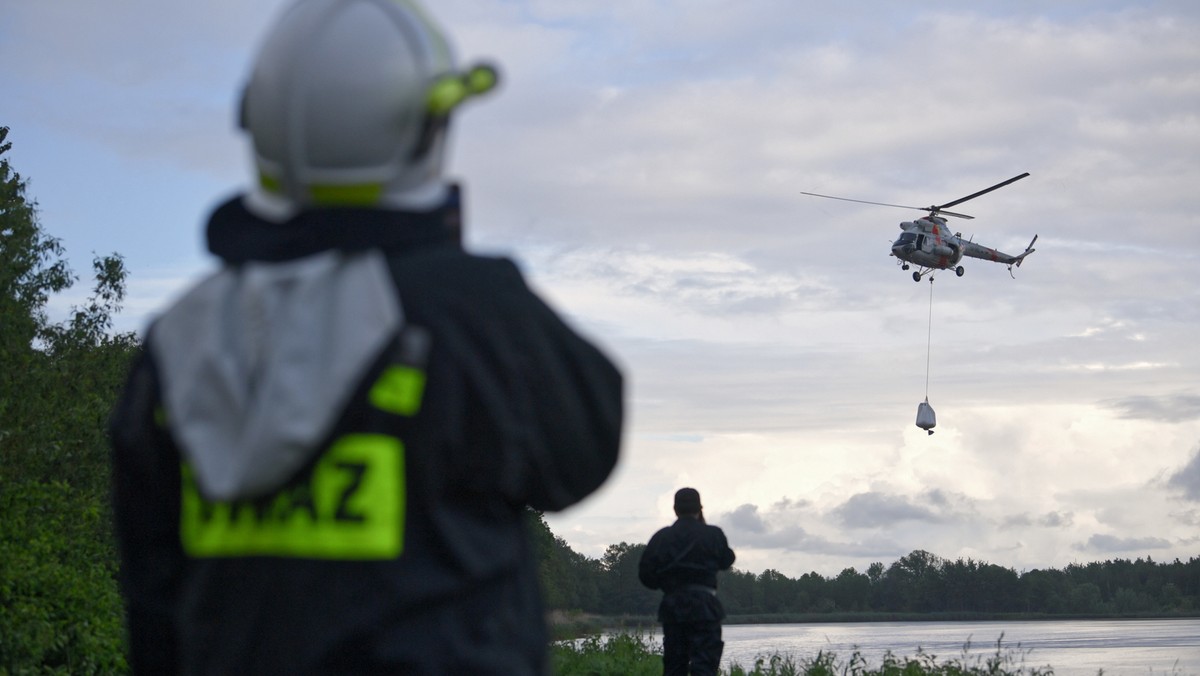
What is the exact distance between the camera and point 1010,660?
40.4 feet

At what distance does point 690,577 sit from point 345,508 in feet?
32.2

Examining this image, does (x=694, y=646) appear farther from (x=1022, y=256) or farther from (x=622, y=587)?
(x=1022, y=256)

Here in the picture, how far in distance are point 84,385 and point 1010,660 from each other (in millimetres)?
→ 26848

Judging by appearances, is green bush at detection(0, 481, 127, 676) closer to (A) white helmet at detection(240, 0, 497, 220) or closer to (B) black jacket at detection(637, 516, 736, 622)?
(B) black jacket at detection(637, 516, 736, 622)

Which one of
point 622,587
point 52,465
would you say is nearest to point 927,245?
point 622,587

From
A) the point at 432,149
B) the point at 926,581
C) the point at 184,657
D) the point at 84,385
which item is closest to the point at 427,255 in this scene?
the point at 432,149

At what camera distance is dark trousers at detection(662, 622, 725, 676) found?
37.1 ft

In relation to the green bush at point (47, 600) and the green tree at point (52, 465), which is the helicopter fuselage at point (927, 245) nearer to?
the green tree at point (52, 465)

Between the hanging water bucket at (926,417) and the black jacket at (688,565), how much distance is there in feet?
63.9

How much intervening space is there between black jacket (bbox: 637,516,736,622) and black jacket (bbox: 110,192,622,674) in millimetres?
9354

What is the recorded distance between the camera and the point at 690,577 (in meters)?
11.2

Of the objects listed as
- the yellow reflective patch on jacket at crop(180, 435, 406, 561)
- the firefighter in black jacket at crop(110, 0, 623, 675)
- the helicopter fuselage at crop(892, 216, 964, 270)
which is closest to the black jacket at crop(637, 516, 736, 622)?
the firefighter in black jacket at crop(110, 0, 623, 675)

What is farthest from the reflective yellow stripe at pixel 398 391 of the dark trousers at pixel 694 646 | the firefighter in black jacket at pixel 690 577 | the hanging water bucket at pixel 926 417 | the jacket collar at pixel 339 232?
the hanging water bucket at pixel 926 417

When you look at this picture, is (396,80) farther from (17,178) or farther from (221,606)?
(17,178)
